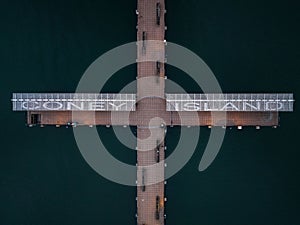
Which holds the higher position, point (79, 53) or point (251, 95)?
point (79, 53)

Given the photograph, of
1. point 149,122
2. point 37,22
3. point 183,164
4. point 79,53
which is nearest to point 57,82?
point 79,53

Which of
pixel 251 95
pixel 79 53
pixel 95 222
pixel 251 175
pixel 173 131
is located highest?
pixel 79 53

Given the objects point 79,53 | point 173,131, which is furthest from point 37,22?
point 173,131

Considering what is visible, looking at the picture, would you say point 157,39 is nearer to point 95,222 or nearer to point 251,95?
point 251,95

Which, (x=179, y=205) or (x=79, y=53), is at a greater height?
(x=79, y=53)

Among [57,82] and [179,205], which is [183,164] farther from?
[57,82]

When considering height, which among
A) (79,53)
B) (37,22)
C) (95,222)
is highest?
(37,22)
